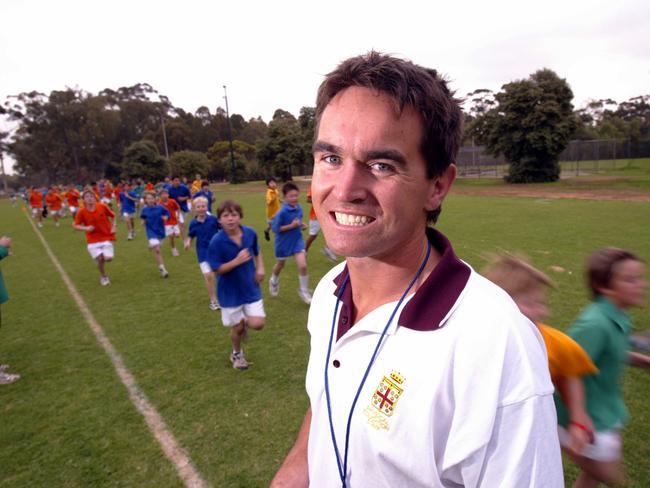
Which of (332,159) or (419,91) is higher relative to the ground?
(419,91)

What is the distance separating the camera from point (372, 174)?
1296 millimetres

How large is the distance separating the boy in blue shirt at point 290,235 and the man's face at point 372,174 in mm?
6133

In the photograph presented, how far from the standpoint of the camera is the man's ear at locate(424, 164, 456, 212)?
4.52 ft

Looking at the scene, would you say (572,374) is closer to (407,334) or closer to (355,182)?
(407,334)

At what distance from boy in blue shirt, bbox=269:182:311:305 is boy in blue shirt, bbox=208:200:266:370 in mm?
2311

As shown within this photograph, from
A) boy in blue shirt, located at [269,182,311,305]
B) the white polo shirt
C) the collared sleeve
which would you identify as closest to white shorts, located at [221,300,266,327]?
Answer: boy in blue shirt, located at [269,182,311,305]

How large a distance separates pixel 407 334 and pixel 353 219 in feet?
1.24

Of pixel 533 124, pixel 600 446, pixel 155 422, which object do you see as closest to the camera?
pixel 600 446

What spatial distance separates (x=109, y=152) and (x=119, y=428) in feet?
270

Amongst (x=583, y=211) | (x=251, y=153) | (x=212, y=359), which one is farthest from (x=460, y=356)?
(x=251, y=153)

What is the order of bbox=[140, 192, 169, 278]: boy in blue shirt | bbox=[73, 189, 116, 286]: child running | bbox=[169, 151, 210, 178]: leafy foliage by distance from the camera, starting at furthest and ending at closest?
bbox=[169, 151, 210, 178]: leafy foliage, bbox=[140, 192, 169, 278]: boy in blue shirt, bbox=[73, 189, 116, 286]: child running

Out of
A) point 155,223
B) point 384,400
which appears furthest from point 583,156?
point 384,400

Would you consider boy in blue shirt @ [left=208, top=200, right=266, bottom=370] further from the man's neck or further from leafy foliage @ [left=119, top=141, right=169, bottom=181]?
leafy foliage @ [left=119, top=141, right=169, bottom=181]

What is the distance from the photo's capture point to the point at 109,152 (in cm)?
7588
